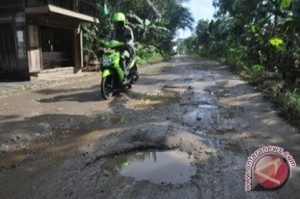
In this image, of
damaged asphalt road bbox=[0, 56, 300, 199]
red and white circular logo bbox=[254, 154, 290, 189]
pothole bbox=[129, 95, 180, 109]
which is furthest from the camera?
pothole bbox=[129, 95, 180, 109]

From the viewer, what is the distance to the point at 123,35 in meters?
8.60

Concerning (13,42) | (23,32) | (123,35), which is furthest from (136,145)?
(13,42)

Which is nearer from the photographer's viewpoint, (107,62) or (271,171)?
(271,171)

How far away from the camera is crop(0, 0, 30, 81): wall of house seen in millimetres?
11891

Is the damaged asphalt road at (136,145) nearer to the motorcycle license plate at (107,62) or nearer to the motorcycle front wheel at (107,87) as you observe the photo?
the motorcycle front wheel at (107,87)

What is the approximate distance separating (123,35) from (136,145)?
4742 millimetres

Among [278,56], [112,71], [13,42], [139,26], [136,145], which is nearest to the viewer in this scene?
[136,145]

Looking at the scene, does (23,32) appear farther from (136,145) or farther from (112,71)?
(136,145)

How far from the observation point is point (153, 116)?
6148 millimetres

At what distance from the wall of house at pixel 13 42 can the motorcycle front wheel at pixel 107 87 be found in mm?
5126

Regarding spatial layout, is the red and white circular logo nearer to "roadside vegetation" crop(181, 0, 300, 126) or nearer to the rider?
"roadside vegetation" crop(181, 0, 300, 126)

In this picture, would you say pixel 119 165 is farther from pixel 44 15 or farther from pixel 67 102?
pixel 44 15

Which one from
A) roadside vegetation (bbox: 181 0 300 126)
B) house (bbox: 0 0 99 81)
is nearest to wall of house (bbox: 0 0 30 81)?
house (bbox: 0 0 99 81)

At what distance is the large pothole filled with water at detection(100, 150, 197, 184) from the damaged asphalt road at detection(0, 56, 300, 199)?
0.4 inches
